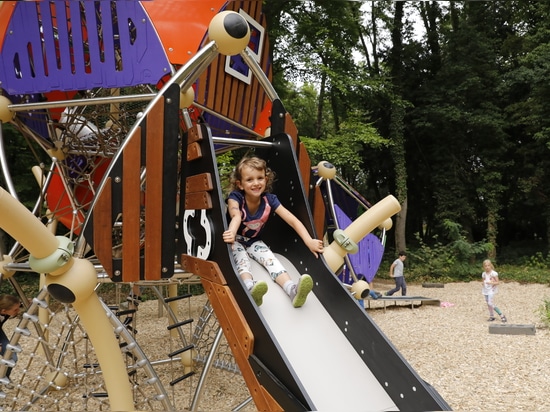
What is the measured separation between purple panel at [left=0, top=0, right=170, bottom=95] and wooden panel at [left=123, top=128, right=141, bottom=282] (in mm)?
682

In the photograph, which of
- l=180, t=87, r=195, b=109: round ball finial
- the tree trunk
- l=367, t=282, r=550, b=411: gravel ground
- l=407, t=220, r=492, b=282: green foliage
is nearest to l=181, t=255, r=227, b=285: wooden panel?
l=180, t=87, r=195, b=109: round ball finial

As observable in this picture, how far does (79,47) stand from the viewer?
3135 millimetres

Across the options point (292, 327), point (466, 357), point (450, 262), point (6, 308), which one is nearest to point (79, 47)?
point (292, 327)

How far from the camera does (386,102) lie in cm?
1995

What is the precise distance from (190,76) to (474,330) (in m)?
7.02

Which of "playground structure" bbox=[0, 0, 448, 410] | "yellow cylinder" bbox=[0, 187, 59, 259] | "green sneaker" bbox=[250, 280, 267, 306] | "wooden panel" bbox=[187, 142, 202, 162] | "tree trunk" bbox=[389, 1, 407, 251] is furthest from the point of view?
"tree trunk" bbox=[389, 1, 407, 251]

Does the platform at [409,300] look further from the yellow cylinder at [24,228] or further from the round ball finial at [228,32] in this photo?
the yellow cylinder at [24,228]

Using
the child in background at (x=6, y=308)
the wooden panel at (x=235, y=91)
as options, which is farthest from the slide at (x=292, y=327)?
the child in background at (x=6, y=308)

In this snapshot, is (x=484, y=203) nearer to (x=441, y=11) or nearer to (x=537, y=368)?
(x=441, y=11)

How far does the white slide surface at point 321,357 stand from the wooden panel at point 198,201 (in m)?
0.68

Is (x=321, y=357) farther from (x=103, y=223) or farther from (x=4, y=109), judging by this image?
(x=4, y=109)

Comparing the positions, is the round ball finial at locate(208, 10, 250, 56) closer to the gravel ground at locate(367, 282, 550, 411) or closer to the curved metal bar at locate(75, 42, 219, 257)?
the curved metal bar at locate(75, 42, 219, 257)

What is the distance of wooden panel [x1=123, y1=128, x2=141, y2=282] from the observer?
265cm

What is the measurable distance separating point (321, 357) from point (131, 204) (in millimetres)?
1337
